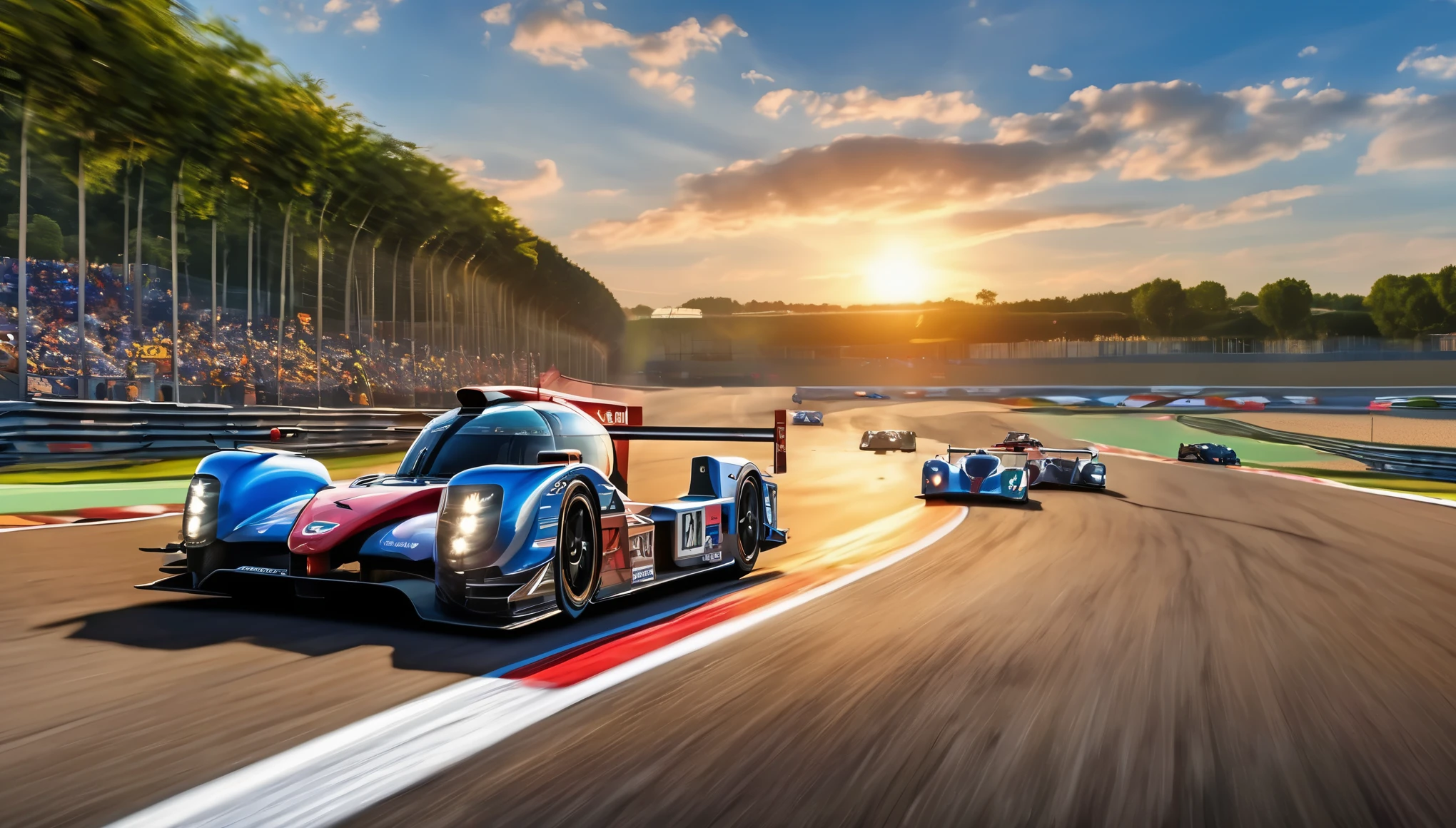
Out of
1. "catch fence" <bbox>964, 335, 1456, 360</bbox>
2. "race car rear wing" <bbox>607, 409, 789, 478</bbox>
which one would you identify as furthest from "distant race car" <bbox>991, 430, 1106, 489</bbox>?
"catch fence" <bbox>964, 335, 1456, 360</bbox>

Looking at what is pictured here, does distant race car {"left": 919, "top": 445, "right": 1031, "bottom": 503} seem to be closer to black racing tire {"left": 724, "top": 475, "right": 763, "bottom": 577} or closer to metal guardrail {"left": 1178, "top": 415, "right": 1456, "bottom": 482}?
black racing tire {"left": 724, "top": 475, "right": 763, "bottom": 577}

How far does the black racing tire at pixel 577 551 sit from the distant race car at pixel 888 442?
32.5 meters

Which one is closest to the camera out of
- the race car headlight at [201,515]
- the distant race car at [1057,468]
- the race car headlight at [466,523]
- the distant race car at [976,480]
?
the race car headlight at [466,523]

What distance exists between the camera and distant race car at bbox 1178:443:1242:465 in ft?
120

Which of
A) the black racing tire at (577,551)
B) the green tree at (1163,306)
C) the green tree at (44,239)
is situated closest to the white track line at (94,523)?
the black racing tire at (577,551)

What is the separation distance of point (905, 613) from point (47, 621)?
17.5 ft

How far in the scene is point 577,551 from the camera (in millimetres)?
6246

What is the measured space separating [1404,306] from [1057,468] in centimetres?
13345

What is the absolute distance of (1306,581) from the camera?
9.20 meters

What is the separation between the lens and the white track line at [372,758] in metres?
2.89

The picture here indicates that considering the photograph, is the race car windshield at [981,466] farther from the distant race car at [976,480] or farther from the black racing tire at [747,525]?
the black racing tire at [747,525]

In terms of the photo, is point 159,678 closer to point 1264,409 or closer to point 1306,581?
point 1306,581

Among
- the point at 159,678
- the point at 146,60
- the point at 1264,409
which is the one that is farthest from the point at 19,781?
the point at 1264,409

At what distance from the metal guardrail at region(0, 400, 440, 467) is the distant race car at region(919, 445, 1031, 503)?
35.8ft
